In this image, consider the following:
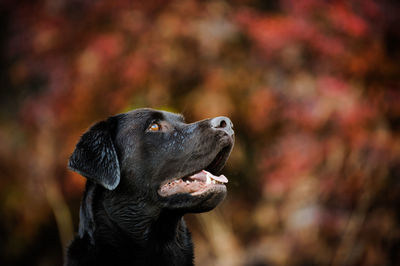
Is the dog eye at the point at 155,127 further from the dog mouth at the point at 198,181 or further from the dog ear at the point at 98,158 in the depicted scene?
the dog mouth at the point at 198,181

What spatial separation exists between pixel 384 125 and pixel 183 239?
372cm

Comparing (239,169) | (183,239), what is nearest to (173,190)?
(183,239)

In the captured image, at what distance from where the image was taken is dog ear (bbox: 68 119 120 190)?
2805 millimetres

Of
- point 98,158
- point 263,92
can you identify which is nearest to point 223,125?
point 98,158

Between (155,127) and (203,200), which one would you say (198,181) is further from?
(155,127)

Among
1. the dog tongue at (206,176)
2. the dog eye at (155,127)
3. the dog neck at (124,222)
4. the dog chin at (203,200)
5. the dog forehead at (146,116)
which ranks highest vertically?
the dog forehead at (146,116)

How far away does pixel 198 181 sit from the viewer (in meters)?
2.86

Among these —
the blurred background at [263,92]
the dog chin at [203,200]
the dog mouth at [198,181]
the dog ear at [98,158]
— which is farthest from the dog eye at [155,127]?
the blurred background at [263,92]

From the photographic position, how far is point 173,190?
113 inches

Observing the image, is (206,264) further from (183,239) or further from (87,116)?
(183,239)

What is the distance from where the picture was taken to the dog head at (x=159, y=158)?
9.09 feet

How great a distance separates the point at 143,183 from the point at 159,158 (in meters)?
0.20

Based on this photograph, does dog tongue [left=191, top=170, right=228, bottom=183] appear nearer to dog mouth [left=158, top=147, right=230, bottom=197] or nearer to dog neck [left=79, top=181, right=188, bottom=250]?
dog mouth [left=158, top=147, right=230, bottom=197]

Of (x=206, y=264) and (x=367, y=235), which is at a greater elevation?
(x=367, y=235)
